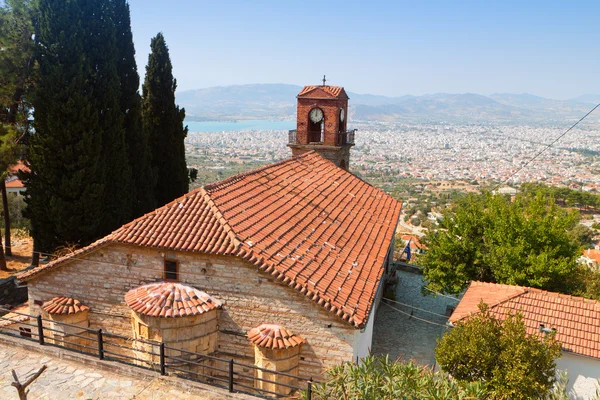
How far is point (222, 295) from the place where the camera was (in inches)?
398

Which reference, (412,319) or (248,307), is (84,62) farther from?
(412,319)

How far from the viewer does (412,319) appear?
56.1 feet

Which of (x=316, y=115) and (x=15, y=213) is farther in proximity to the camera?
(x=15, y=213)

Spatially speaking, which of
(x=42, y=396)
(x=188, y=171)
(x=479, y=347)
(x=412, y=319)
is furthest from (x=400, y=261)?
(x=42, y=396)

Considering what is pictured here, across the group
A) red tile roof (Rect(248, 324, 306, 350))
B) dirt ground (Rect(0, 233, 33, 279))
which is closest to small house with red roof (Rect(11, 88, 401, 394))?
red tile roof (Rect(248, 324, 306, 350))

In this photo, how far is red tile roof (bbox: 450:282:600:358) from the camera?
11234mm

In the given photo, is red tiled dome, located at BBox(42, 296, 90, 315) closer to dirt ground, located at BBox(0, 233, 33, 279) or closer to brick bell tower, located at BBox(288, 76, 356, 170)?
dirt ground, located at BBox(0, 233, 33, 279)

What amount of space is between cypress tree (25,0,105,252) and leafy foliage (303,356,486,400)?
12.8 m

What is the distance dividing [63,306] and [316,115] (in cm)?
1461

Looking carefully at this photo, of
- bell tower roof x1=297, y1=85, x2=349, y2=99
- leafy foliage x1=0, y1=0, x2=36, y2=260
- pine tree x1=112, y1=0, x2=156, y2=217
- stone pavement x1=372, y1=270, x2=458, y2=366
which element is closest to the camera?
stone pavement x1=372, y1=270, x2=458, y2=366

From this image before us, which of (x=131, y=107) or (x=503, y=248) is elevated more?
(x=131, y=107)

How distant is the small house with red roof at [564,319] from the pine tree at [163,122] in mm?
15385

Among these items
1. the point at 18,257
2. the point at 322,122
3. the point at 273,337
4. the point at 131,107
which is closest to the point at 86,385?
the point at 273,337

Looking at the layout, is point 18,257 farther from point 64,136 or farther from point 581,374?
point 581,374
